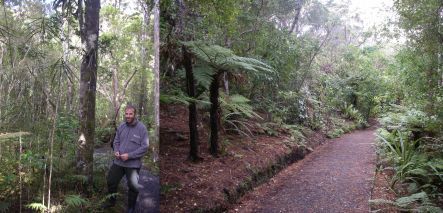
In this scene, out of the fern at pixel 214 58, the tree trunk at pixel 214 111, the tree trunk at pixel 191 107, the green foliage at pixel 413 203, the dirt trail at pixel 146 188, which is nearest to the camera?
the dirt trail at pixel 146 188

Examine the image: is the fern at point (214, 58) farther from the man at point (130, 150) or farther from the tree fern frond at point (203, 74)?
the man at point (130, 150)

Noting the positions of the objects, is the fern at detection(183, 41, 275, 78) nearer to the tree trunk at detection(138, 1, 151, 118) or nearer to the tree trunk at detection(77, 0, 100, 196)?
the tree trunk at detection(138, 1, 151, 118)

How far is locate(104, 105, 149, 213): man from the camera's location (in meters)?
4.50

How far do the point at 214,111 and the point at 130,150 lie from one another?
2365 millimetres

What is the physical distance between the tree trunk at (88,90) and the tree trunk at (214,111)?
2.39 metres

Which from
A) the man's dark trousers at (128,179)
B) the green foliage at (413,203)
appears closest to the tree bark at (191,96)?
the man's dark trousers at (128,179)

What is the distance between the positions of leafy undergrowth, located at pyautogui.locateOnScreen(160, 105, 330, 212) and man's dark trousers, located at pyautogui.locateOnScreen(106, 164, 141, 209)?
696 millimetres

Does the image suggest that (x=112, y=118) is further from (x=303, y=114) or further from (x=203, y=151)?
(x=303, y=114)

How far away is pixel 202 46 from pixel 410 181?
4.85 metres

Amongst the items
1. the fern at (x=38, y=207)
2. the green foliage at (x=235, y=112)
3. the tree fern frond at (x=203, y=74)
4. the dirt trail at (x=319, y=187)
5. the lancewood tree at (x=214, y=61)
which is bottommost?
the dirt trail at (x=319, y=187)

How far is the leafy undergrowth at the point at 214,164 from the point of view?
17.9 feet

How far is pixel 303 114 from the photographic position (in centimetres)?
1266

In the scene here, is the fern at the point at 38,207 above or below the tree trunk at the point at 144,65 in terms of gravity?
below

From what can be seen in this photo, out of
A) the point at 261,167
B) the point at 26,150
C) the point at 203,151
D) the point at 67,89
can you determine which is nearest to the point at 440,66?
the point at 261,167
